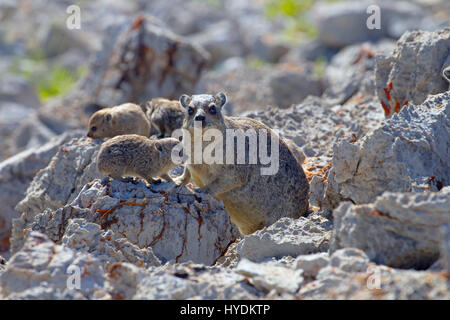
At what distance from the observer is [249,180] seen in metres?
7.22

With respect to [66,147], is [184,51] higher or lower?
higher

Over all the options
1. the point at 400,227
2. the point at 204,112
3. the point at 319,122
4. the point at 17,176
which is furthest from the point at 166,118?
the point at 400,227

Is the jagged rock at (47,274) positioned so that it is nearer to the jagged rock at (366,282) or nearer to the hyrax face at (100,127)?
the jagged rock at (366,282)

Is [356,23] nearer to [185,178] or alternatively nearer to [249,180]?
[249,180]

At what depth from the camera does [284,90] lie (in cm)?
1461

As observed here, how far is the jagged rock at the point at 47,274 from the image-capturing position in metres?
4.47

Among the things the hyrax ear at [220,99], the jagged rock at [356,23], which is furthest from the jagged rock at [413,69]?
the jagged rock at [356,23]

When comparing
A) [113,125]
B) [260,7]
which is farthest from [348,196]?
[260,7]

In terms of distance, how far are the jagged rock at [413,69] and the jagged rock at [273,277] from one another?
3.67 metres

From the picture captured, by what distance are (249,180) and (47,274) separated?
10.3ft

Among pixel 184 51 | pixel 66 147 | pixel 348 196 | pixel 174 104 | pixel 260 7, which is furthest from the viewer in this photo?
pixel 260 7

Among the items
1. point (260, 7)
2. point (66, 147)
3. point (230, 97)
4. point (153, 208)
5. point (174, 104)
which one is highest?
point (260, 7)
